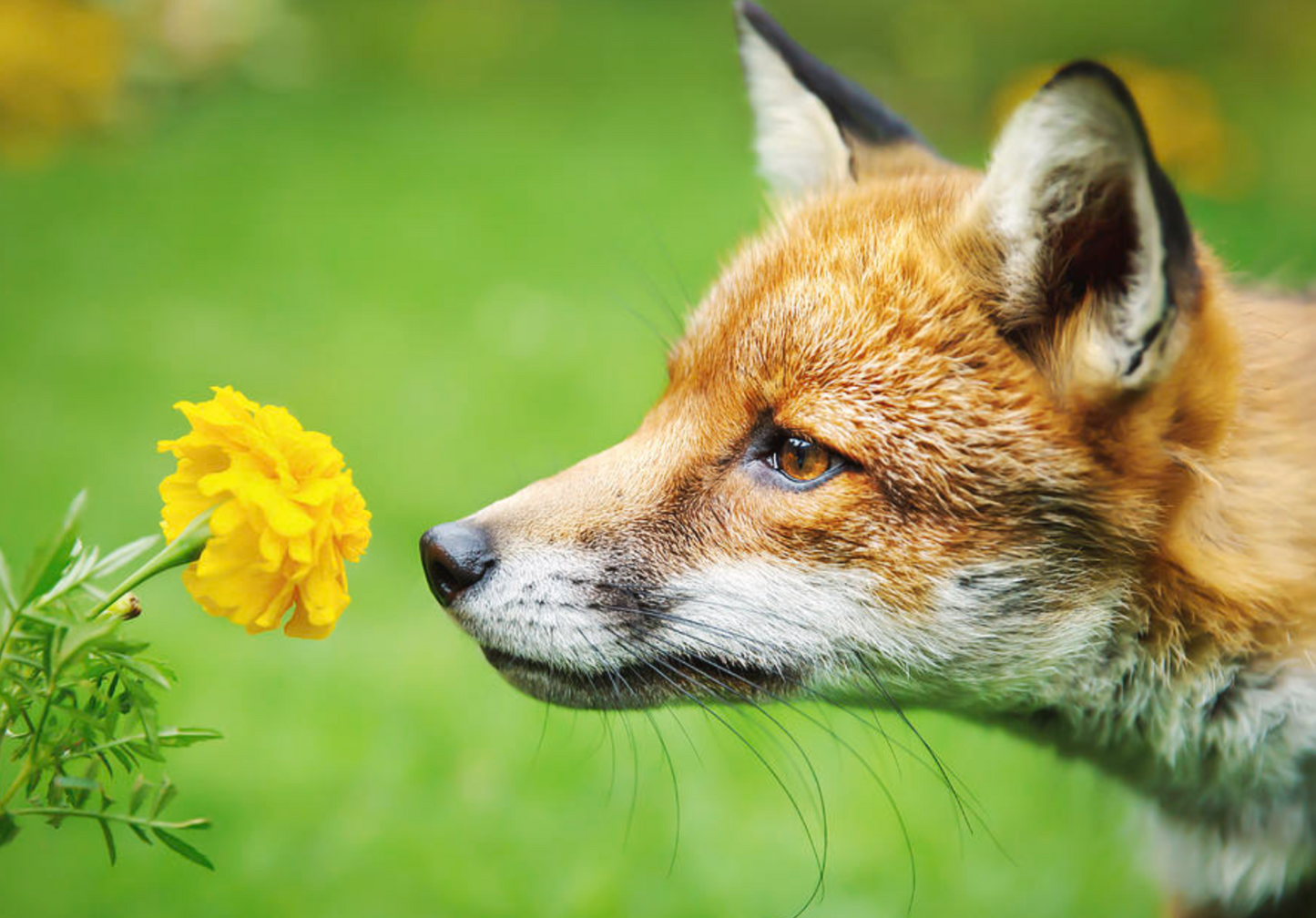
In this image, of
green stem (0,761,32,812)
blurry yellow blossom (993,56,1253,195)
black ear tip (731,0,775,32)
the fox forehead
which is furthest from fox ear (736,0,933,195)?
blurry yellow blossom (993,56,1253,195)

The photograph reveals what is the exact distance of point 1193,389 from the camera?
2.76 metres

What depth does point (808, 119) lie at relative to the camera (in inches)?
153

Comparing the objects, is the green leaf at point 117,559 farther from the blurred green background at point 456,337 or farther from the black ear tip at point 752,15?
the black ear tip at point 752,15

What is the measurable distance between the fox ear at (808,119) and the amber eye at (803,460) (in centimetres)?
115

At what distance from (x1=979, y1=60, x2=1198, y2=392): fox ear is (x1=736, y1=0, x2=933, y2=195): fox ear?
98 cm

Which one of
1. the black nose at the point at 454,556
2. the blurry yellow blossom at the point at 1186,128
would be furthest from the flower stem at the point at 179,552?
the blurry yellow blossom at the point at 1186,128

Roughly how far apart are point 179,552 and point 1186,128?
9951 millimetres

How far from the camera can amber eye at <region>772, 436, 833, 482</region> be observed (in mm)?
2895

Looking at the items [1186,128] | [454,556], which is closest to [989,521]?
[454,556]

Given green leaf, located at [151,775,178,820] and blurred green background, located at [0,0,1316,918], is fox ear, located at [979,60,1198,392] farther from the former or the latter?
green leaf, located at [151,775,178,820]

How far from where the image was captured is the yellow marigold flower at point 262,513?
1.95 m

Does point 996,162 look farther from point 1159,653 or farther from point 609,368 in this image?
point 609,368

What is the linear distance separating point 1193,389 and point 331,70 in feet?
37.8

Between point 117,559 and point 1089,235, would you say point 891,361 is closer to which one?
point 1089,235
